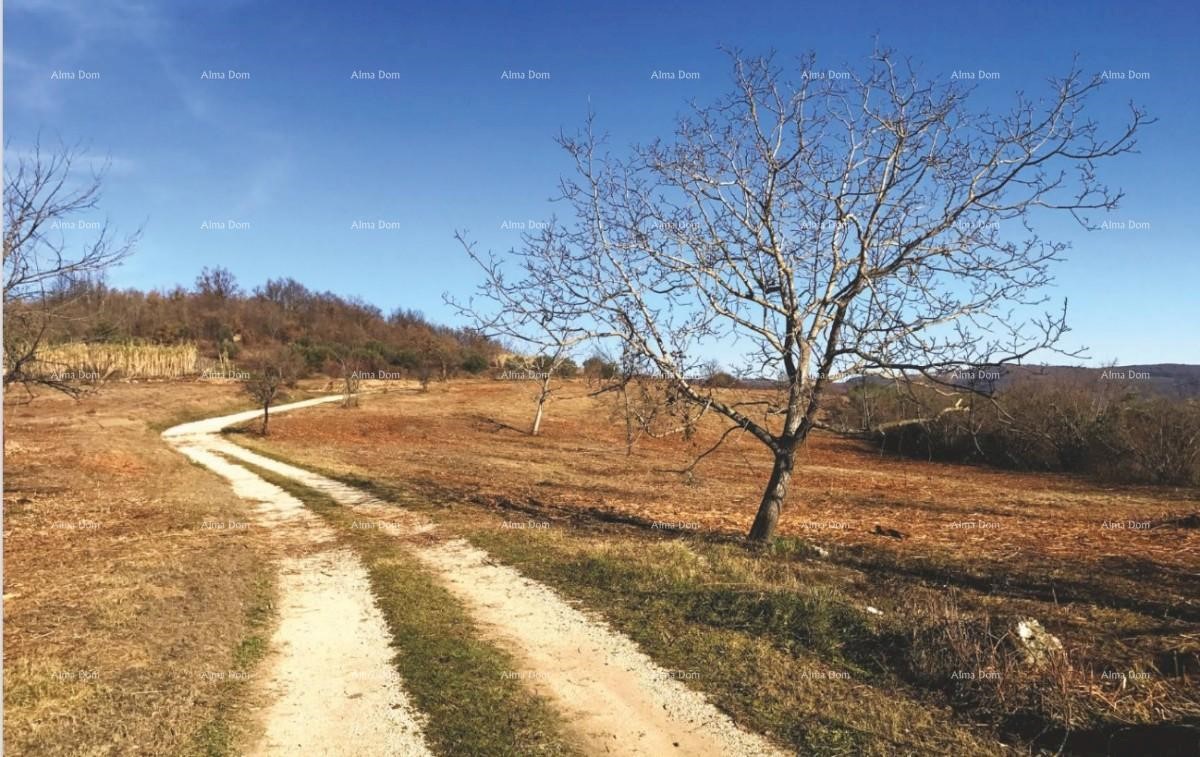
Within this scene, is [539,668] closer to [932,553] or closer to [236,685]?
[236,685]

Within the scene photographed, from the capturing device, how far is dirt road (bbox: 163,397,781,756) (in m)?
6.04

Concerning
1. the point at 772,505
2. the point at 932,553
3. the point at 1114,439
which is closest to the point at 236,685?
the point at 772,505

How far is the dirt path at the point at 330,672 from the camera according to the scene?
6039 mm

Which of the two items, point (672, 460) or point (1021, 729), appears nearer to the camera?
point (1021, 729)

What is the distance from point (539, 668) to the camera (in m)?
7.50

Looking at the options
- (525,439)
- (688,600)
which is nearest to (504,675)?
(688,600)

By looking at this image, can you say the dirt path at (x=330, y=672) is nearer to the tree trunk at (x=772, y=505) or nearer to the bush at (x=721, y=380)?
the bush at (x=721, y=380)

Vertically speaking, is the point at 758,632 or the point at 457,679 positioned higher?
the point at 758,632

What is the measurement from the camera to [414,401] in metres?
56.3

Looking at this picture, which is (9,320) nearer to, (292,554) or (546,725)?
(292,554)

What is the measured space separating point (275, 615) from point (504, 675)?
3931 millimetres

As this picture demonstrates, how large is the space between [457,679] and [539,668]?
2.79 feet

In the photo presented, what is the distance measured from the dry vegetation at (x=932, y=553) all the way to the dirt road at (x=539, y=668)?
55 cm

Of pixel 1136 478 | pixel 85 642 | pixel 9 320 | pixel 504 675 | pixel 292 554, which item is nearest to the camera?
pixel 504 675
